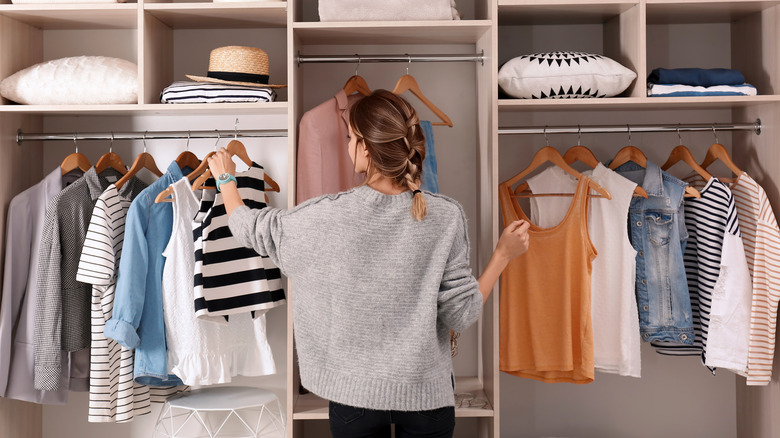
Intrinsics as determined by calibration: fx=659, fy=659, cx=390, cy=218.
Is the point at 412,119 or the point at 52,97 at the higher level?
the point at 52,97

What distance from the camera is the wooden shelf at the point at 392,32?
226cm

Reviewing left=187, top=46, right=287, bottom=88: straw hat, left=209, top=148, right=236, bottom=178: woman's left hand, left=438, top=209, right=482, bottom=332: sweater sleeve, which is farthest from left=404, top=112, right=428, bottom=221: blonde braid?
left=187, top=46, right=287, bottom=88: straw hat

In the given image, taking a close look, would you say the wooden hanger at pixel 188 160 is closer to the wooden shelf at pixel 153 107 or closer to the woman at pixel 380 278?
the wooden shelf at pixel 153 107

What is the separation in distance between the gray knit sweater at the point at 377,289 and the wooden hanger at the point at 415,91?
2.77ft

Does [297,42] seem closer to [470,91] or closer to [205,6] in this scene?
[205,6]

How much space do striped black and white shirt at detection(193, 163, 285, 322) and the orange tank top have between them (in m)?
0.85

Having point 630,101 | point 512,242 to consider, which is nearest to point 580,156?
point 630,101

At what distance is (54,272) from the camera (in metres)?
2.27

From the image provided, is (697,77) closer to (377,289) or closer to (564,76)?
(564,76)

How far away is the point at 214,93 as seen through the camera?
2299 millimetres

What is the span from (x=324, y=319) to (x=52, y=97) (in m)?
1.41

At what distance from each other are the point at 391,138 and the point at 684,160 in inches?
56.2

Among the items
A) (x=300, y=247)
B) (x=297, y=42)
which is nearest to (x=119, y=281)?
(x=300, y=247)

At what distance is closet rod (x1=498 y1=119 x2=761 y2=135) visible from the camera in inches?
96.2
